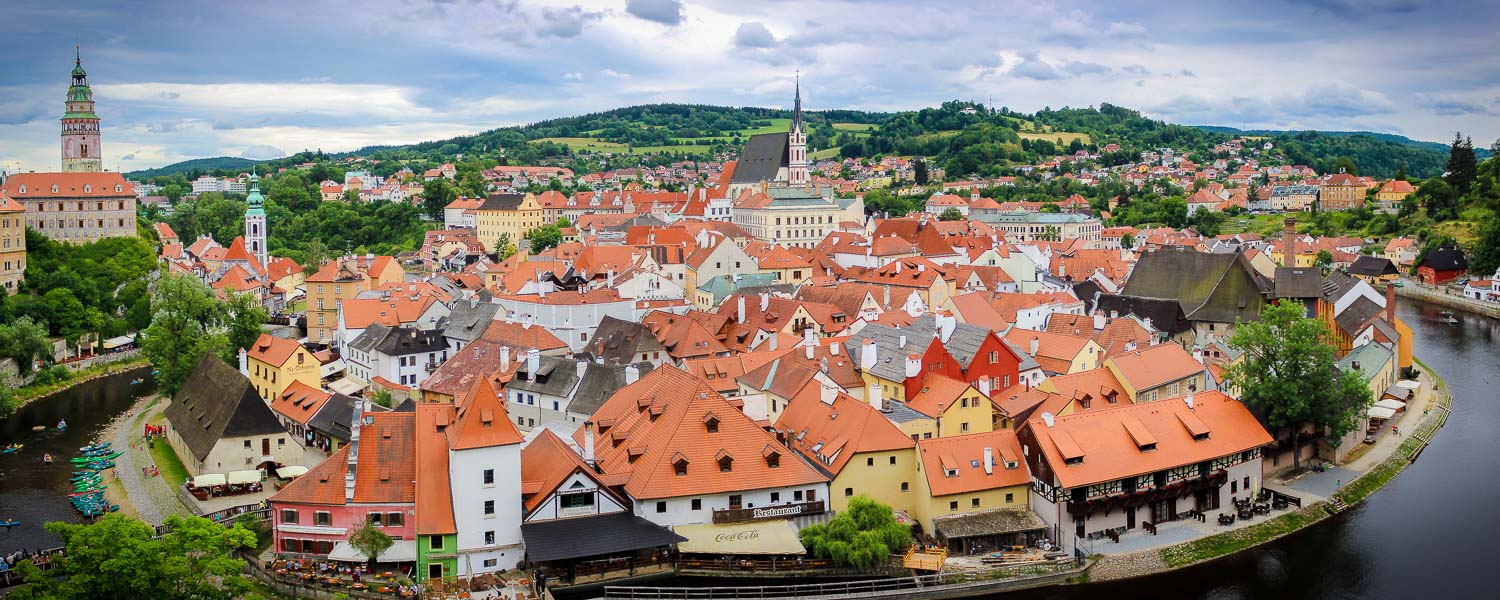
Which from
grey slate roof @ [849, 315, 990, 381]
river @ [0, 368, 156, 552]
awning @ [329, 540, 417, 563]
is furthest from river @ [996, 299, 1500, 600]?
river @ [0, 368, 156, 552]

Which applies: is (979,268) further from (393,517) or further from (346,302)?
(393,517)

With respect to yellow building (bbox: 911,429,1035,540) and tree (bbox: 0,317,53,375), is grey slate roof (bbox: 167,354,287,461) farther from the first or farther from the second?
yellow building (bbox: 911,429,1035,540)

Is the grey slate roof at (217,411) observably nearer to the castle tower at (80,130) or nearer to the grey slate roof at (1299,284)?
the grey slate roof at (1299,284)

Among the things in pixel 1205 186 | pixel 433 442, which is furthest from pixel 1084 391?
pixel 1205 186

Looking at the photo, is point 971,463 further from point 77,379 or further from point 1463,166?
point 1463,166

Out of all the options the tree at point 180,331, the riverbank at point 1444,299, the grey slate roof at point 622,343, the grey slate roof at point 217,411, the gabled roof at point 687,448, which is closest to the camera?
the gabled roof at point 687,448

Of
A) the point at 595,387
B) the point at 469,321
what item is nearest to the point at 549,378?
the point at 595,387

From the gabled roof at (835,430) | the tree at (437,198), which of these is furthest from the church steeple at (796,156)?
the gabled roof at (835,430)
